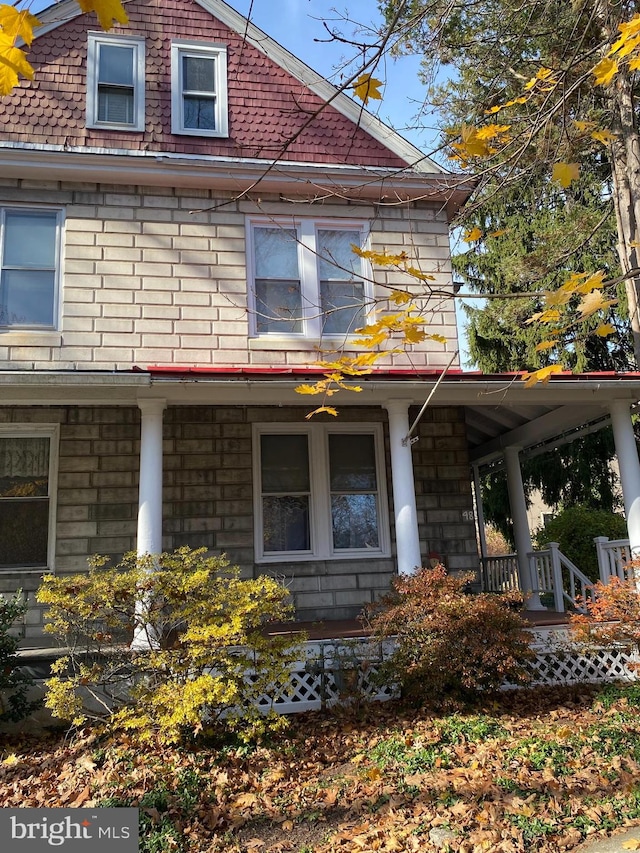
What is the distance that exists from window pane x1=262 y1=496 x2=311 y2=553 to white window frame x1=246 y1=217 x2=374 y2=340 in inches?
92.6

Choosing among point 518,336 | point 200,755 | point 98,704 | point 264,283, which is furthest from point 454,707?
point 518,336

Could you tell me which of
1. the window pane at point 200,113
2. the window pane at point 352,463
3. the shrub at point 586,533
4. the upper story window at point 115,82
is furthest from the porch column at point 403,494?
the shrub at point 586,533

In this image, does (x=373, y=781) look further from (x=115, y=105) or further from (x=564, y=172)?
(x=115, y=105)

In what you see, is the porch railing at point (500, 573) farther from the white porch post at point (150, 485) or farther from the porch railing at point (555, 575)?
the white porch post at point (150, 485)

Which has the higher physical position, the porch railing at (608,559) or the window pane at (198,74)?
the window pane at (198,74)

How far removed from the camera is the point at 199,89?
1075cm

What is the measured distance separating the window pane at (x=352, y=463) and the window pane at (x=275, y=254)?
2.54m

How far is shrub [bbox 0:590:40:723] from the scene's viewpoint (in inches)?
262

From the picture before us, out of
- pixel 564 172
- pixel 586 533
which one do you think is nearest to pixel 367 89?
pixel 564 172

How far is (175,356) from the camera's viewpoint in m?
9.66

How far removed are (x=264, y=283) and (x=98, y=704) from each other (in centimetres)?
606

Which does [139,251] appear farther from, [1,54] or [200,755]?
[1,54]

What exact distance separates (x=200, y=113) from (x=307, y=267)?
2960mm

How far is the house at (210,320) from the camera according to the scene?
9.27 m
